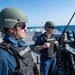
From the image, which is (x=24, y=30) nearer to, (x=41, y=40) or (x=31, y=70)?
(x=31, y=70)

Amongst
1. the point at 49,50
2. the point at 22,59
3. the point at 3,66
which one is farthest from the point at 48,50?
the point at 3,66

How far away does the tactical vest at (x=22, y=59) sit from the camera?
8.01 feet

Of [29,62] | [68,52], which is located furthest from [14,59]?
[68,52]

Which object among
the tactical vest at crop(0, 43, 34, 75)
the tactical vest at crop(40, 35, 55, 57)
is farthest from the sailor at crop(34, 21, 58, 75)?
the tactical vest at crop(0, 43, 34, 75)

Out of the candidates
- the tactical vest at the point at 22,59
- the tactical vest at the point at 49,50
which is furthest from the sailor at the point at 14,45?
the tactical vest at the point at 49,50

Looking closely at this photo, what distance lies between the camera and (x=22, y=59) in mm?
2559

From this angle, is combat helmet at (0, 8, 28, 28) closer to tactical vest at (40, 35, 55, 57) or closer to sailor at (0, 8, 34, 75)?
sailor at (0, 8, 34, 75)

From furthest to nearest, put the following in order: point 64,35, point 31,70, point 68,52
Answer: point 68,52, point 64,35, point 31,70

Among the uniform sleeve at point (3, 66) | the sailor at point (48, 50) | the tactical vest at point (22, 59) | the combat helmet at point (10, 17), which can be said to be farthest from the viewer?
the sailor at point (48, 50)

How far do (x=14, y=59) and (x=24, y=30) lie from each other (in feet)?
1.52

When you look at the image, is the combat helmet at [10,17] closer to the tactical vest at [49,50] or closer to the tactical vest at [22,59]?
the tactical vest at [22,59]

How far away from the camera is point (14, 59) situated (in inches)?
95.5

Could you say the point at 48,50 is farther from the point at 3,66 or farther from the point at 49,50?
the point at 3,66

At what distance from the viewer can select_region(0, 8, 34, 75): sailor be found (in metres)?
2.39
